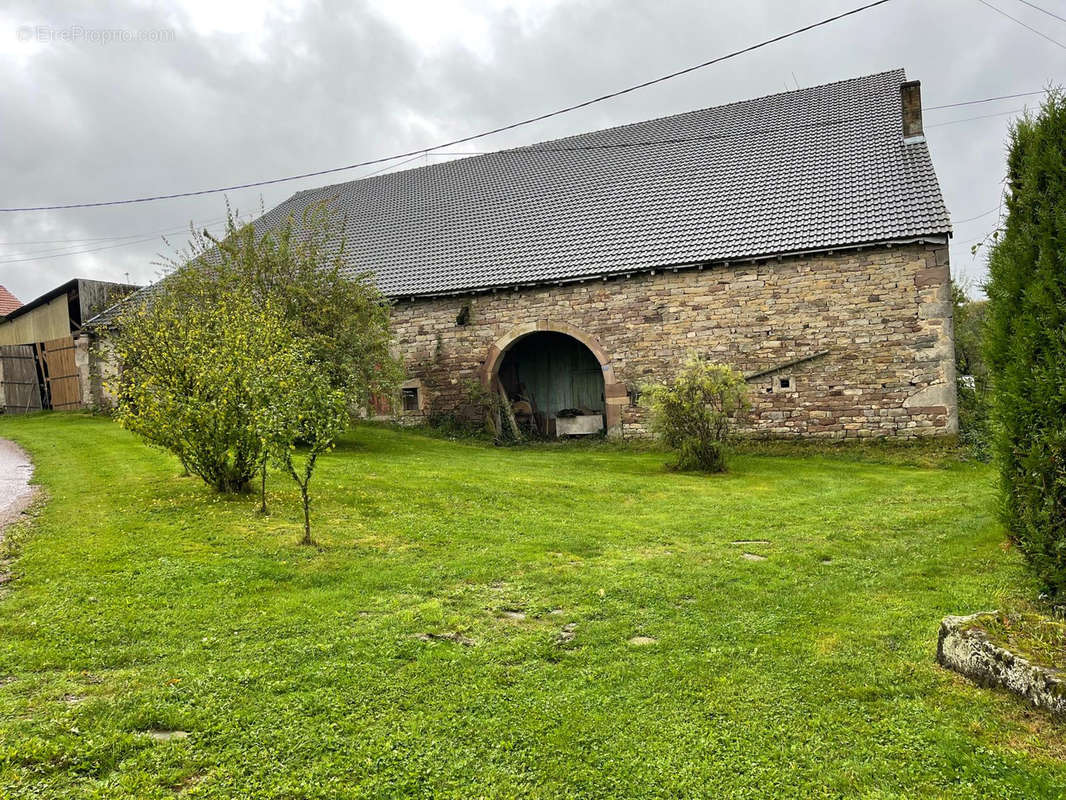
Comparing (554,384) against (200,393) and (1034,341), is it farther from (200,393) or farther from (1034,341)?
(1034,341)

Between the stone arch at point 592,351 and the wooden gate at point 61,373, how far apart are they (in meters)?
13.2

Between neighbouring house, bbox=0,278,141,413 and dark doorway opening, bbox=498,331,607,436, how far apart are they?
11915 mm

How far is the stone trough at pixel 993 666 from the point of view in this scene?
3.18 metres

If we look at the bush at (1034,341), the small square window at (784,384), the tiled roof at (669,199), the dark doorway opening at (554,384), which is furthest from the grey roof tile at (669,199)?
the bush at (1034,341)

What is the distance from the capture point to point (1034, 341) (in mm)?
4145

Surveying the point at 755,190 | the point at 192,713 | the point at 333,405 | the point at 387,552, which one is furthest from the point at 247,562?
the point at 755,190

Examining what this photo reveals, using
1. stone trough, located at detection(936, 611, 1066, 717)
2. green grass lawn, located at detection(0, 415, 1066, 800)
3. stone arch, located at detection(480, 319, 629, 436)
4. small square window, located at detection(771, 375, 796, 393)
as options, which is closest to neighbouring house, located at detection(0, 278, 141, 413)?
stone arch, located at detection(480, 319, 629, 436)

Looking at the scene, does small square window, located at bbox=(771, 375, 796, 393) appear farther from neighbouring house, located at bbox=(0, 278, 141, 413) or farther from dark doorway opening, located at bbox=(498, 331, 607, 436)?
neighbouring house, located at bbox=(0, 278, 141, 413)

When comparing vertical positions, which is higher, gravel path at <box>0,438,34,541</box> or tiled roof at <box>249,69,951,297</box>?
tiled roof at <box>249,69,951,297</box>

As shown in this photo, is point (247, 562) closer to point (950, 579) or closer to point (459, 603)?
point (459, 603)

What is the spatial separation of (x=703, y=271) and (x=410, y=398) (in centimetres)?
770

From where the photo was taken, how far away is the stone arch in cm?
1545

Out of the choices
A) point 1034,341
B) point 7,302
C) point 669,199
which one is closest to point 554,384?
point 669,199

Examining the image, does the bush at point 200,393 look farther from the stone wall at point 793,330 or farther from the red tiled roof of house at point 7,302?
the red tiled roof of house at point 7,302
